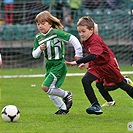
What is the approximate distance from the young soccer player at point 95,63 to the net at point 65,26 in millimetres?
11770

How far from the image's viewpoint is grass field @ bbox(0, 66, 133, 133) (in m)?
7.78

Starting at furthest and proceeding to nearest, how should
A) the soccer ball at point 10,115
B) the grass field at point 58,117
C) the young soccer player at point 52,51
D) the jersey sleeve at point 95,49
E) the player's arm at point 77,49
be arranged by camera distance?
the young soccer player at point 52,51
the player's arm at point 77,49
the jersey sleeve at point 95,49
the soccer ball at point 10,115
the grass field at point 58,117

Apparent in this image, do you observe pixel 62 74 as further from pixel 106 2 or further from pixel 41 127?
pixel 106 2

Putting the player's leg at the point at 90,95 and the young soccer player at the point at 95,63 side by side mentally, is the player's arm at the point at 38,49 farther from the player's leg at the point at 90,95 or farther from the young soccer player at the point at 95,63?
the player's leg at the point at 90,95

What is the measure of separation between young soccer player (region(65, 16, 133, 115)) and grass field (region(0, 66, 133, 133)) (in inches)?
14.3

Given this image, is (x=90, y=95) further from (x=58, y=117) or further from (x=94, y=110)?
(x=58, y=117)

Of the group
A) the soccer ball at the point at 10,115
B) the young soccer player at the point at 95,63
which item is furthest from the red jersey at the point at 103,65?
the soccer ball at the point at 10,115

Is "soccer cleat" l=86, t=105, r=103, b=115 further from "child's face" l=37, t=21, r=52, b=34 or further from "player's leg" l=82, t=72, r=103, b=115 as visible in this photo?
"child's face" l=37, t=21, r=52, b=34

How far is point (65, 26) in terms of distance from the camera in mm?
21109

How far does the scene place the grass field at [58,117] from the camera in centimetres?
778

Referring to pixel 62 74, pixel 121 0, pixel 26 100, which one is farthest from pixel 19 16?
pixel 62 74

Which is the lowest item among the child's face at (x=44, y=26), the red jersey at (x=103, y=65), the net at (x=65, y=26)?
the net at (x=65, y=26)

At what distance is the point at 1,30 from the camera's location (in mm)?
20984

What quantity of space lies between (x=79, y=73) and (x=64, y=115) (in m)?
9.24
